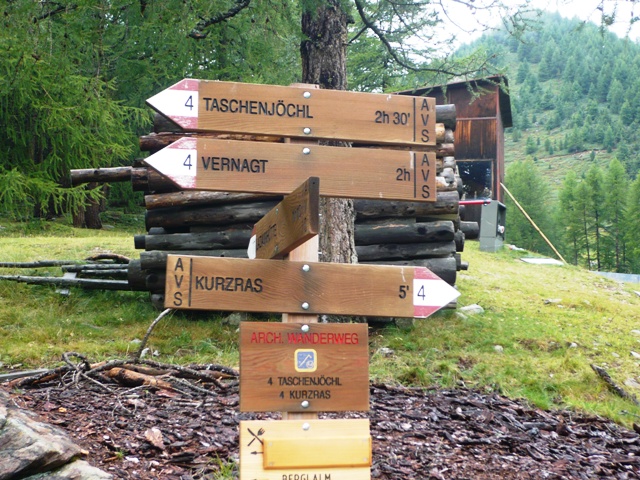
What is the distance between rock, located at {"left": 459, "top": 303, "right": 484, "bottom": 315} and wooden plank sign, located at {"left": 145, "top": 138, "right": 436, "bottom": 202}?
242 inches

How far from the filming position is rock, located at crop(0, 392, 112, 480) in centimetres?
368

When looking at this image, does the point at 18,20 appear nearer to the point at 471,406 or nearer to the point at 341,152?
the point at 341,152

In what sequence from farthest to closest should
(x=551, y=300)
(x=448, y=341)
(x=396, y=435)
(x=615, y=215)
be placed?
1. (x=615, y=215)
2. (x=551, y=300)
3. (x=448, y=341)
4. (x=396, y=435)

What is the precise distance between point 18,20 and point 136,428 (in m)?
5.05

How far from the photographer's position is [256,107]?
11.8ft

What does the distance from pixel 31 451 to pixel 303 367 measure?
1.60 meters

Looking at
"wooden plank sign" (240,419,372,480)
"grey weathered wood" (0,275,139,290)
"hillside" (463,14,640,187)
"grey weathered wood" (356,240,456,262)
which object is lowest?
"wooden plank sign" (240,419,372,480)

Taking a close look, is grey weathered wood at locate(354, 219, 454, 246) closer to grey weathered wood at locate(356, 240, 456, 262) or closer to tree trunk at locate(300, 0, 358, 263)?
grey weathered wood at locate(356, 240, 456, 262)

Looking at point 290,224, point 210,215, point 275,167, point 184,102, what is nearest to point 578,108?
point 210,215

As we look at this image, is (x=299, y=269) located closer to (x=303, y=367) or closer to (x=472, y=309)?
(x=303, y=367)

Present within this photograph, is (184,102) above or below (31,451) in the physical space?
above

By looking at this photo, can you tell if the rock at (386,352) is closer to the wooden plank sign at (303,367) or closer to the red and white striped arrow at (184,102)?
the wooden plank sign at (303,367)

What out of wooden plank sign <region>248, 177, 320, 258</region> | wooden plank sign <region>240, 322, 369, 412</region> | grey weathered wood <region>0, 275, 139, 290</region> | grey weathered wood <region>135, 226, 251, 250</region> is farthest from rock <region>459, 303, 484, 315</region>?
wooden plank sign <region>248, 177, 320, 258</region>

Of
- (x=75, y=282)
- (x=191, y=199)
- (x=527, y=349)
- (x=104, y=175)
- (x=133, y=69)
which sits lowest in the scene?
(x=527, y=349)
